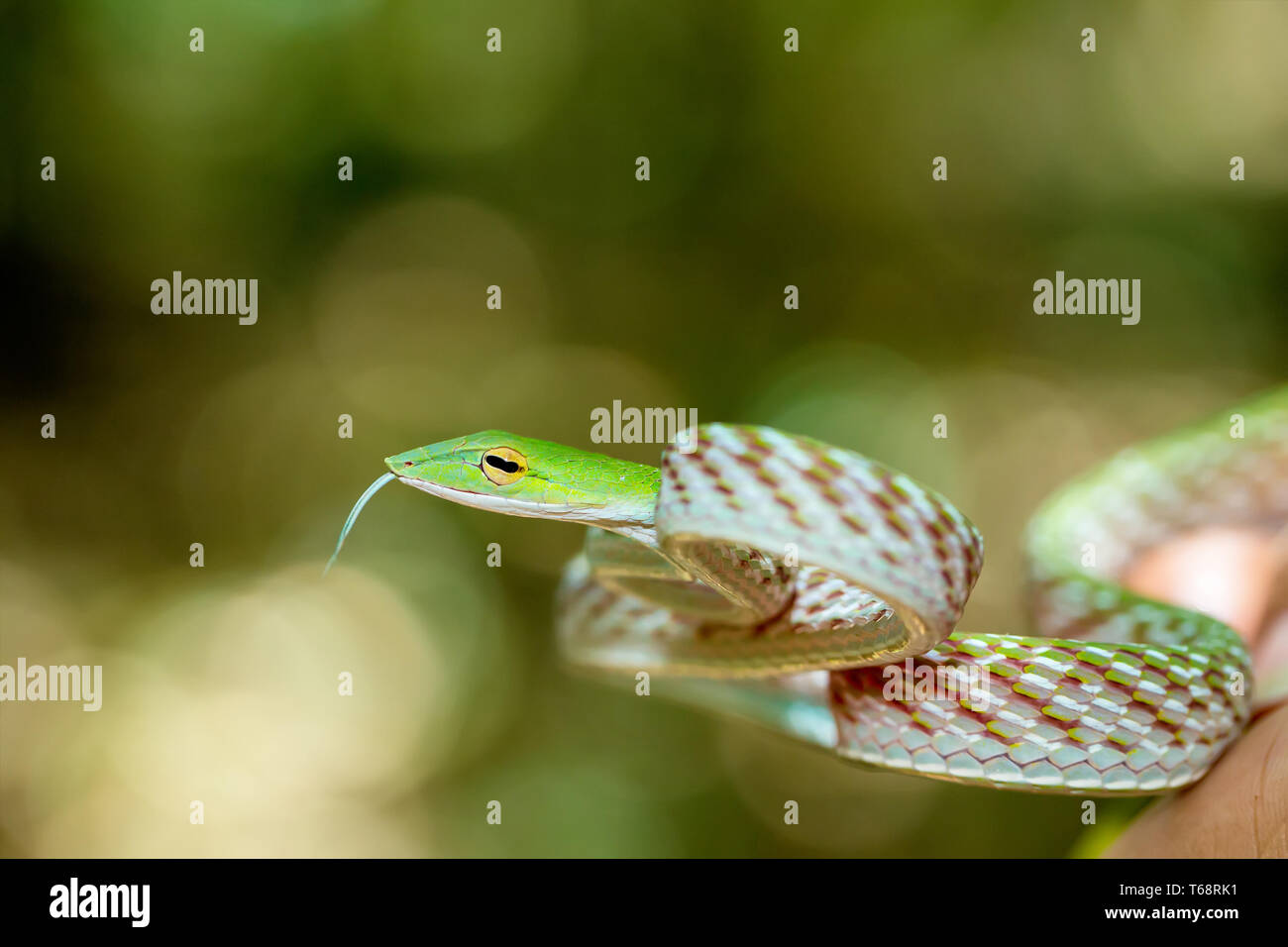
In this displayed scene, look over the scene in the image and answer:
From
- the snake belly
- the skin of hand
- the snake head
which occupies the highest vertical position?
the snake head

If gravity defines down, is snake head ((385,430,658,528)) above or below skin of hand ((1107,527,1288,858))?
above

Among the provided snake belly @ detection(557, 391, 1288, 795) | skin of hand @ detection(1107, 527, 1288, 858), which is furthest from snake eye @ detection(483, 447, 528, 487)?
skin of hand @ detection(1107, 527, 1288, 858)

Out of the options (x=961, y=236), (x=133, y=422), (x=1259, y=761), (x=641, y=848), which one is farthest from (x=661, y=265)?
(x=1259, y=761)

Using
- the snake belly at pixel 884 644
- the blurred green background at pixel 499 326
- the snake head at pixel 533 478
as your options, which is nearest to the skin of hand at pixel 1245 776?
the snake belly at pixel 884 644

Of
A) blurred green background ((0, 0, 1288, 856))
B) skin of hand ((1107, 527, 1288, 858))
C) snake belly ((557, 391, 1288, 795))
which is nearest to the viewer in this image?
snake belly ((557, 391, 1288, 795))

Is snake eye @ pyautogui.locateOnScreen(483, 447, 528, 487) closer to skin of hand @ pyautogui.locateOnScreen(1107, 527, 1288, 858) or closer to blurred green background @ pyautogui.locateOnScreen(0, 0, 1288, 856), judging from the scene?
skin of hand @ pyautogui.locateOnScreen(1107, 527, 1288, 858)

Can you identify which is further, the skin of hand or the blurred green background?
the blurred green background

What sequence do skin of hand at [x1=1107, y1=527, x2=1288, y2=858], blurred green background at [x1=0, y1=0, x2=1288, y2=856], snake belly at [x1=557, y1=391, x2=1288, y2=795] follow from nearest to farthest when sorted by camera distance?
snake belly at [x1=557, y1=391, x2=1288, y2=795] < skin of hand at [x1=1107, y1=527, x2=1288, y2=858] < blurred green background at [x1=0, y1=0, x2=1288, y2=856]

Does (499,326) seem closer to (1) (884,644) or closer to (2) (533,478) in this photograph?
(2) (533,478)
